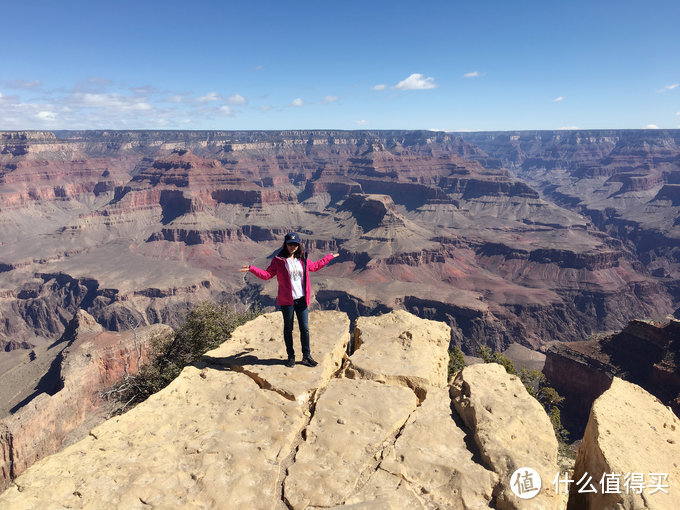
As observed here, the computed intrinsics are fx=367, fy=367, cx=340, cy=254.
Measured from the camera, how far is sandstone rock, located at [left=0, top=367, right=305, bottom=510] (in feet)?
19.3

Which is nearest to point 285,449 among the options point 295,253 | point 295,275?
point 295,275

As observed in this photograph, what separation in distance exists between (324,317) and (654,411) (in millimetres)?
9714

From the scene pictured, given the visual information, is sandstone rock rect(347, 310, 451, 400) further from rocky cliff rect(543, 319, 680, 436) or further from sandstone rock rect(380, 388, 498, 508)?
rocky cliff rect(543, 319, 680, 436)

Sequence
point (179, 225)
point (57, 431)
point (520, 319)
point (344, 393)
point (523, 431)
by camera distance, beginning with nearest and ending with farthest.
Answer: point (523, 431), point (344, 393), point (57, 431), point (520, 319), point (179, 225)

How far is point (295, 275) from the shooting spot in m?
9.93

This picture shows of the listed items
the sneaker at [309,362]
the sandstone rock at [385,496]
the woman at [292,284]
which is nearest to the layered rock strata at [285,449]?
the sandstone rock at [385,496]

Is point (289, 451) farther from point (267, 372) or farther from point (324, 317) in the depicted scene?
point (324, 317)

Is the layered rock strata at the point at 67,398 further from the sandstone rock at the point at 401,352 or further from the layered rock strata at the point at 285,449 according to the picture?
the sandstone rock at the point at 401,352

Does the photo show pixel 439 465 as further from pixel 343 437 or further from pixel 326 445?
pixel 326 445

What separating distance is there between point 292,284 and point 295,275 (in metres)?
0.26

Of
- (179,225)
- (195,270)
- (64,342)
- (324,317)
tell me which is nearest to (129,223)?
(179,225)

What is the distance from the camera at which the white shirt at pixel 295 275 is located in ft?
32.4

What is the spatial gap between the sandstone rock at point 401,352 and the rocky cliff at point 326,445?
0.06 metres

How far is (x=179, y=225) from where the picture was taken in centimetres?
15275
